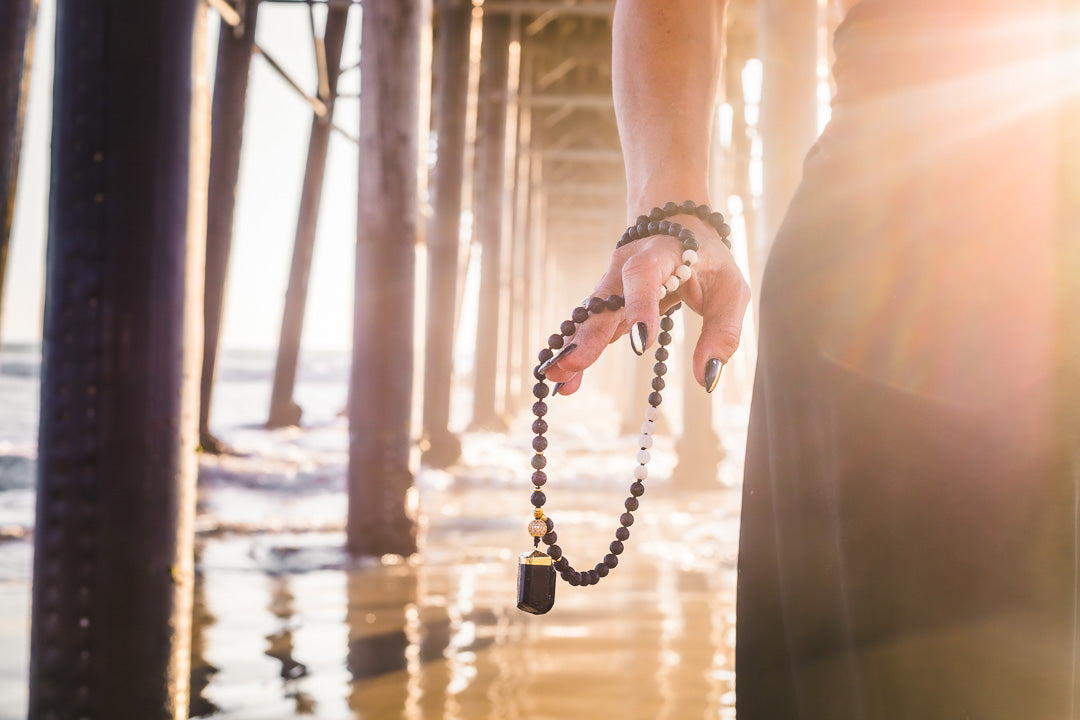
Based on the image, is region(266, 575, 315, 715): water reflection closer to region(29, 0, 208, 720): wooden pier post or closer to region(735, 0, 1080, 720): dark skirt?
region(29, 0, 208, 720): wooden pier post

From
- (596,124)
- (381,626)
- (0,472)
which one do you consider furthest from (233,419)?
(381,626)

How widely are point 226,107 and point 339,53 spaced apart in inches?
93.8

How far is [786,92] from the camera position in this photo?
6.35 m

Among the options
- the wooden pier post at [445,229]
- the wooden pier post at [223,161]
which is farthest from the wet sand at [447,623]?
the wooden pier post at [445,229]

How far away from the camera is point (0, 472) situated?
8531mm

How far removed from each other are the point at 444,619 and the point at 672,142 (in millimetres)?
2802

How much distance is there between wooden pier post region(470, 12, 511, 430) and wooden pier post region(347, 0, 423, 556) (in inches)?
340

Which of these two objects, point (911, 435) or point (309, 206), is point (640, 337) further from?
point (309, 206)

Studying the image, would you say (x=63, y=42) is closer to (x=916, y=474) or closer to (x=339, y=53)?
(x=916, y=474)

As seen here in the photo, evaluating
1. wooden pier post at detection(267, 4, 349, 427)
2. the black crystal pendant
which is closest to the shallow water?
the black crystal pendant

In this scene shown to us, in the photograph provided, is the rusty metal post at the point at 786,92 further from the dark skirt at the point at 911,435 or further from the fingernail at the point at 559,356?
the fingernail at the point at 559,356

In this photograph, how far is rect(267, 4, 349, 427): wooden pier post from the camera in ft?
36.0

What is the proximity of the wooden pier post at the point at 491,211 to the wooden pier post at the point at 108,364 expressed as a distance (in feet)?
38.5

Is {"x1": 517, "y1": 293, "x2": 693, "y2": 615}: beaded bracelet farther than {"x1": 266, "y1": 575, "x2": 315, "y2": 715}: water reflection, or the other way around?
{"x1": 266, "y1": 575, "x2": 315, "y2": 715}: water reflection
